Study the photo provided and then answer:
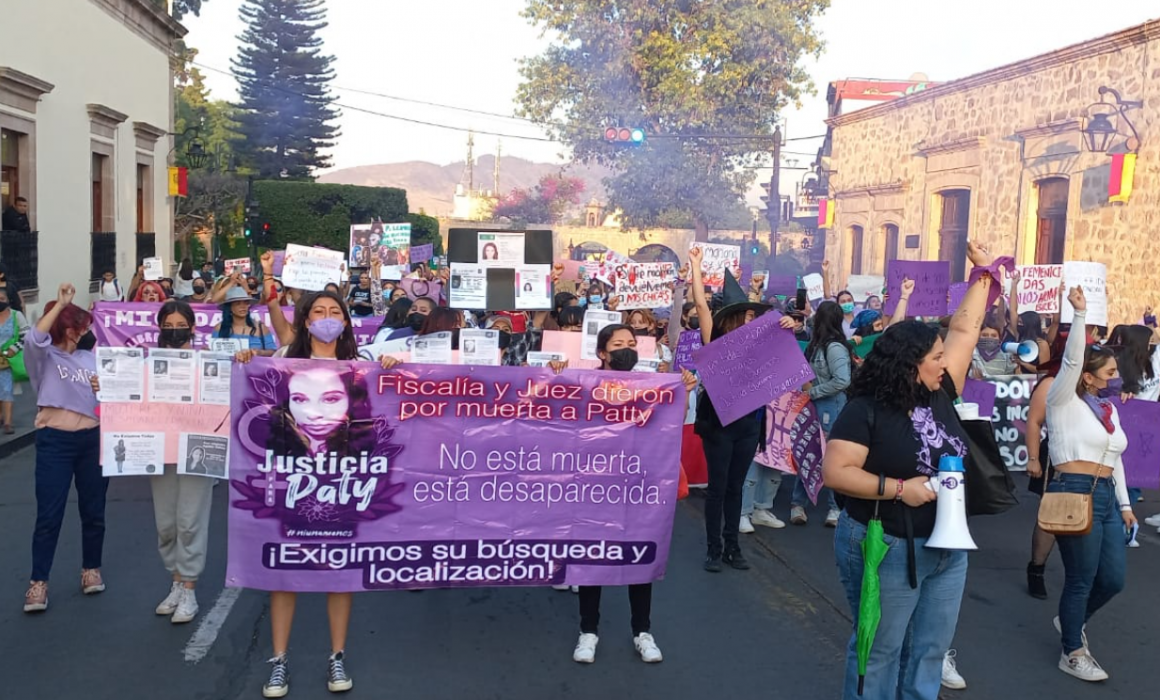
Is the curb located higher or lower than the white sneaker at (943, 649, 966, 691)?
lower

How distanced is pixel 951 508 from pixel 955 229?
69.6 feet

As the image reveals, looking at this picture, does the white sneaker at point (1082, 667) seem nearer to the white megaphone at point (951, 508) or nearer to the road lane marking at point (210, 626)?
the white megaphone at point (951, 508)

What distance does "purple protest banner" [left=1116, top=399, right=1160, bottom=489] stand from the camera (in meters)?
7.17

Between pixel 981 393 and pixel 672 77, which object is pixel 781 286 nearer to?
pixel 981 393

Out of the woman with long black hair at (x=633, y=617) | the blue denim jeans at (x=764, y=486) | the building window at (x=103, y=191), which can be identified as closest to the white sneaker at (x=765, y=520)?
the blue denim jeans at (x=764, y=486)

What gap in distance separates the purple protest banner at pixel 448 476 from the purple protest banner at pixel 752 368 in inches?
44.3

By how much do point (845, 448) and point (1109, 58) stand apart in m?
16.8

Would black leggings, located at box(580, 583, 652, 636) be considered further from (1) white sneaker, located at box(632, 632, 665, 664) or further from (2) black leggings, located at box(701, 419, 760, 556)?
(2) black leggings, located at box(701, 419, 760, 556)

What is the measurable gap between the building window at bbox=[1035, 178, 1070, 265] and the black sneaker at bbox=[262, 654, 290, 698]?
17.7 metres

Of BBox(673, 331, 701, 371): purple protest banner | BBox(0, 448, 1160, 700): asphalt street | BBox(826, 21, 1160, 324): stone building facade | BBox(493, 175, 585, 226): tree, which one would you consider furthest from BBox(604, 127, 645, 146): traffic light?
BBox(493, 175, 585, 226): tree

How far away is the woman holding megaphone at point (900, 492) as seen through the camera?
12.2 feet

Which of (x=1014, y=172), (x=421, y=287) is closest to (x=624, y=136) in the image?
(x=421, y=287)

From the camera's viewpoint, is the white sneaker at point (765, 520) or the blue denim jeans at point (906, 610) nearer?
the blue denim jeans at point (906, 610)

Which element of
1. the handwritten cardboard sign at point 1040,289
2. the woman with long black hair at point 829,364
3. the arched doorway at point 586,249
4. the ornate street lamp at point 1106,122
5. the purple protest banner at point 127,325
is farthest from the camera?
the arched doorway at point 586,249
